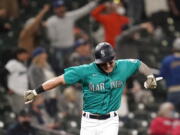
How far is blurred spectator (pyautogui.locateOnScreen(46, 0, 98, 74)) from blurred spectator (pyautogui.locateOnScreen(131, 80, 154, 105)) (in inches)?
53.9

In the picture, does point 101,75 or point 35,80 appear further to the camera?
point 35,80

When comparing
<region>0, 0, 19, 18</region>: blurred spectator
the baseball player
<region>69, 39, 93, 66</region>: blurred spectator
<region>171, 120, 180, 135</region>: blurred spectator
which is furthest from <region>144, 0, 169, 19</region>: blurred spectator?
the baseball player

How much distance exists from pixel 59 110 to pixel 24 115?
5.57ft

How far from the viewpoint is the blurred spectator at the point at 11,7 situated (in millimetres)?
14500

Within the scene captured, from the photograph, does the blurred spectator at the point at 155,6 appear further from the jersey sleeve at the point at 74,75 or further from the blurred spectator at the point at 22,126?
the jersey sleeve at the point at 74,75

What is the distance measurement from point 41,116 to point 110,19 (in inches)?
116

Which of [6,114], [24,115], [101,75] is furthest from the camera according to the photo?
[6,114]

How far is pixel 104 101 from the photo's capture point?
9352mm

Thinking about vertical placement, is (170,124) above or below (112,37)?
below

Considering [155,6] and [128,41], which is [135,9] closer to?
[155,6]

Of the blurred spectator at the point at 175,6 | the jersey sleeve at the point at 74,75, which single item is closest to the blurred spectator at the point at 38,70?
the jersey sleeve at the point at 74,75

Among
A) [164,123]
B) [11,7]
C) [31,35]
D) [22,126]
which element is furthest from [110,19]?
[22,126]

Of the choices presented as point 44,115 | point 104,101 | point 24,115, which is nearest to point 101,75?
point 104,101

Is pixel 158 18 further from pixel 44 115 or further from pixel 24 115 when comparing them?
pixel 24 115
